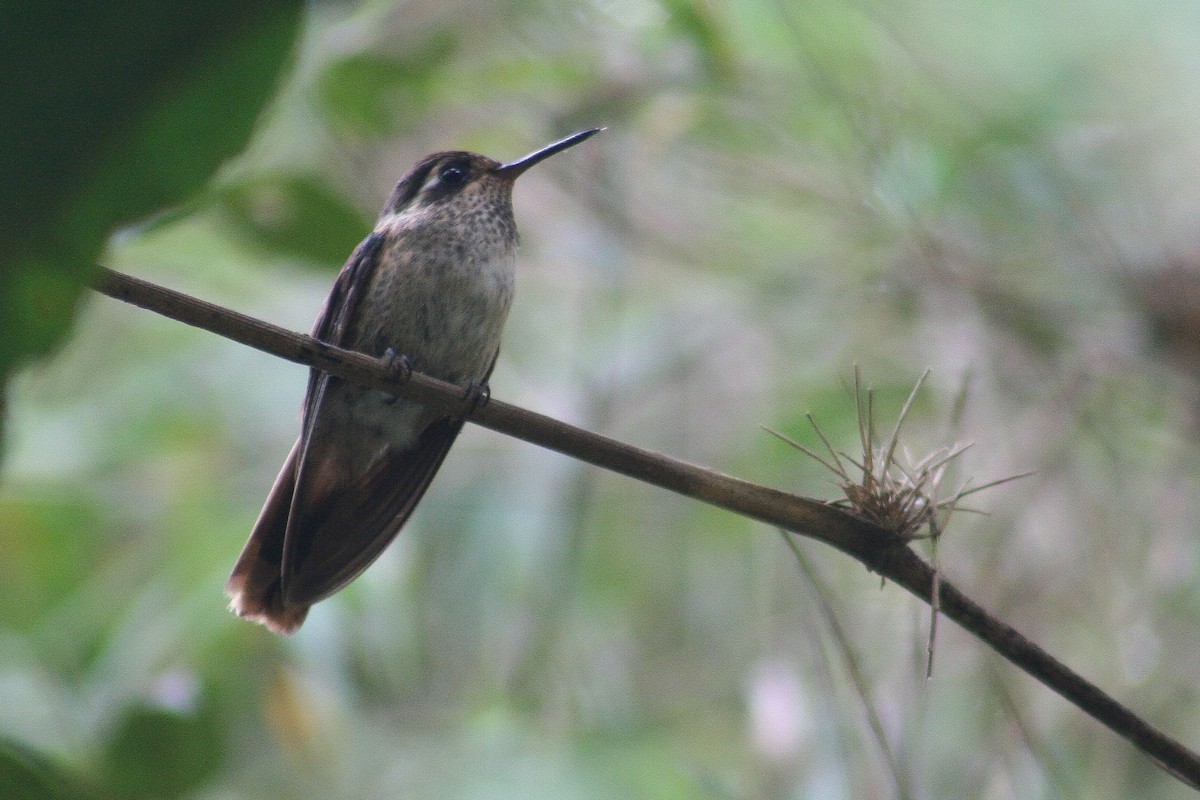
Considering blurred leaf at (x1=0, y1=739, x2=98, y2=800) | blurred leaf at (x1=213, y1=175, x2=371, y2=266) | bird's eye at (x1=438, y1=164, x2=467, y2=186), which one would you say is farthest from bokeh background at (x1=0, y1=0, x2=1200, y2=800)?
blurred leaf at (x1=0, y1=739, x2=98, y2=800)

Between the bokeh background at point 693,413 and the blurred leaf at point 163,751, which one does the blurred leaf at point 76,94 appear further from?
the bokeh background at point 693,413

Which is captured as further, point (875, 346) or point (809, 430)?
point (875, 346)

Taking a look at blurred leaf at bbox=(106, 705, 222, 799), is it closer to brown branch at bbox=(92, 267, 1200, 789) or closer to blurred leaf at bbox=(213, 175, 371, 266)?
brown branch at bbox=(92, 267, 1200, 789)

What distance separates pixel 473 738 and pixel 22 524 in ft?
6.56

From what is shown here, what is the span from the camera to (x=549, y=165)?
497cm

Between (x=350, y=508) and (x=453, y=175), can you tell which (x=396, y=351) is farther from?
(x=453, y=175)

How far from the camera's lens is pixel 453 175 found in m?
3.36

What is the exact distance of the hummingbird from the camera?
9.50 ft

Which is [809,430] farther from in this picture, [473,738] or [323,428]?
[323,428]

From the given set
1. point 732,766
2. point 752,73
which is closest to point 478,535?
point 732,766

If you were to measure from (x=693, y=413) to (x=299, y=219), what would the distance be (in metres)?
2.29

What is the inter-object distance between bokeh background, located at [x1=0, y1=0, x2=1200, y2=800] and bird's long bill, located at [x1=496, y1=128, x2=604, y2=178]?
1.67 feet

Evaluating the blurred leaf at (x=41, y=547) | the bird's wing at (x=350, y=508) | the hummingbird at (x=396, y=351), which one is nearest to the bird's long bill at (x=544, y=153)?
the hummingbird at (x=396, y=351)

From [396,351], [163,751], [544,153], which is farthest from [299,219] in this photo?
[163,751]
